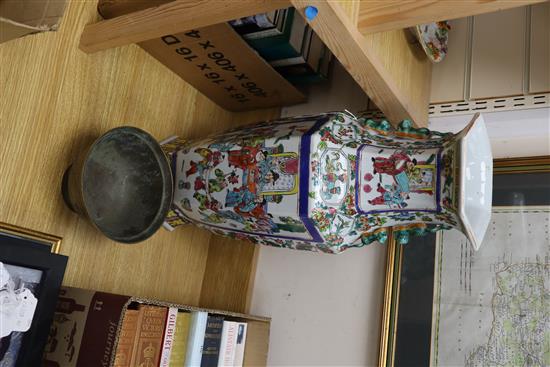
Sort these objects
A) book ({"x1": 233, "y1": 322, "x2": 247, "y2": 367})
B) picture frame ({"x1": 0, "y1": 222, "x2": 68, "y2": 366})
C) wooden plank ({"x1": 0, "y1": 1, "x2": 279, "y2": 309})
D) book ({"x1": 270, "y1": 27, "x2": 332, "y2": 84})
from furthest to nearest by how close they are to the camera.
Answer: book ({"x1": 270, "y1": 27, "x2": 332, "y2": 84}) → book ({"x1": 233, "y1": 322, "x2": 247, "y2": 367}) → wooden plank ({"x1": 0, "y1": 1, "x2": 279, "y2": 309}) → picture frame ({"x1": 0, "y1": 222, "x2": 68, "y2": 366})

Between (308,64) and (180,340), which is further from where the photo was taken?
(308,64)

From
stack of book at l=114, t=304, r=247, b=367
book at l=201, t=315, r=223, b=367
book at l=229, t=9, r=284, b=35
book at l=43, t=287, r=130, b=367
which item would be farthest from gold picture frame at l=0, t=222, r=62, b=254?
book at l=229, t=9, r=284, b=35

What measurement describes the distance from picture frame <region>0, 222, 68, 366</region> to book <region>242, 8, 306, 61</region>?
0.75 m

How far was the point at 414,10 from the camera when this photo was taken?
98cm

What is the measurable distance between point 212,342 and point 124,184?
0.44 m

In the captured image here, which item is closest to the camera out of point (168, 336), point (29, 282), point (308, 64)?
point (29, 282)

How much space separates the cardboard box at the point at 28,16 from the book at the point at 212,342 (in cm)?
78

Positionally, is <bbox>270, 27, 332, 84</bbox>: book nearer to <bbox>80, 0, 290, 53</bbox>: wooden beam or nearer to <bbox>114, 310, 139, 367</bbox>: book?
<bbox>80, 0, 290, 53</bbox>: wooden beam

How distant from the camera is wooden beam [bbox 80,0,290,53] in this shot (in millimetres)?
1040

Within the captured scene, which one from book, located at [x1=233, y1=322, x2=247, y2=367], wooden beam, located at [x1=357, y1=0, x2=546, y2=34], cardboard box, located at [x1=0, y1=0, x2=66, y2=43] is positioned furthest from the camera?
book, located at [x1=233, y1=322, x2=247, y2=367]

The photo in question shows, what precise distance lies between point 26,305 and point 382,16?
2.95 feet

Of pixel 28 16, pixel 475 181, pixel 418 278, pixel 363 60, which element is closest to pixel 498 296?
pixel 418 278

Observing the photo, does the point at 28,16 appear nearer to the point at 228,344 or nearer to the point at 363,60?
the point at 363,60

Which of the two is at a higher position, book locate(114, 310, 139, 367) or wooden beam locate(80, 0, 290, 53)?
wooden beam locate(80, 0, 290, 53)
